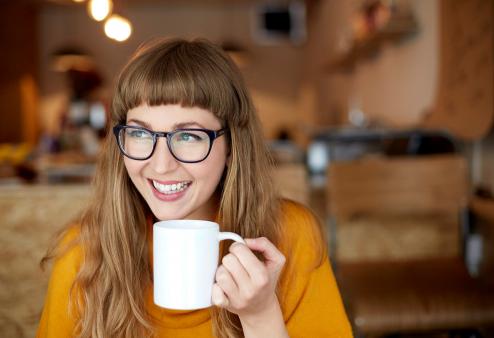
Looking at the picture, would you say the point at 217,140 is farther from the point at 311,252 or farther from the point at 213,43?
the point at 311,252

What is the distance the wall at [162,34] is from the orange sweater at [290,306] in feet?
24.1

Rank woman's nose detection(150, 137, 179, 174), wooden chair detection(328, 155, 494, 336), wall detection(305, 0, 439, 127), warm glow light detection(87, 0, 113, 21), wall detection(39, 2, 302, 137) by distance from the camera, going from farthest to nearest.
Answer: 1. wall detection(39, 2, 302, 137)
2. wall detection(305, 0, 439, 127)
3. warm glow light detection(87, 0, 113, 21)
4. wooden chair detection(328, 155, 494, 336)
5. woman's nose detection(150, 137, 179, 174)

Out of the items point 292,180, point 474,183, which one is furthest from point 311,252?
Result: point 474,183

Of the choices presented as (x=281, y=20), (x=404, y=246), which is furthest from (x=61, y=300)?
(x=281, y=20)

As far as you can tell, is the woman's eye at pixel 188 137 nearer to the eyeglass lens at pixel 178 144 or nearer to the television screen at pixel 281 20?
the eyeglass lens at pixel 178 144

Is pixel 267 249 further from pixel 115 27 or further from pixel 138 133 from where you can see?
pixel 115 27

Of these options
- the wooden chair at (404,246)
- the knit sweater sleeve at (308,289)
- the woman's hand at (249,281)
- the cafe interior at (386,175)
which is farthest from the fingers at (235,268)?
the wooden chair at (404,246)

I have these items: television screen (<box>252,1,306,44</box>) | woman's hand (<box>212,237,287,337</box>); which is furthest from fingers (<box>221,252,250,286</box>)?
television screen (<box>252,1,306,44</box>)

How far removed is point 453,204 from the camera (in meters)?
2.04

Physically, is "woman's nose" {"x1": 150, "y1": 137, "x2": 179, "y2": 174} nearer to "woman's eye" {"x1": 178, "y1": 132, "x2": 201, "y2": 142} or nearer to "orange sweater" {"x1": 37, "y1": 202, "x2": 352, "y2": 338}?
"woman's eye" {"x1": 178, "y1": 132, "x2": 201, "y2": 142}

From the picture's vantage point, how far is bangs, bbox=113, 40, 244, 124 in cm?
91

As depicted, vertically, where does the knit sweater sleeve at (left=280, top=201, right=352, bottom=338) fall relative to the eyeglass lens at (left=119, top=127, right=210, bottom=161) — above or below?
below

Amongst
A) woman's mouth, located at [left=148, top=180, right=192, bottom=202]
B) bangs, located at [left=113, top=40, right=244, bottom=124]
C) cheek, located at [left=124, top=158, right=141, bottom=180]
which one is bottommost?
woman's mouth, located at [left=148, top=180, right=192, bottom=202]

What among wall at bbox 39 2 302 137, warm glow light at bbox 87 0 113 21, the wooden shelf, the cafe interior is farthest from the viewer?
wall at bbox 39 2 302 137
